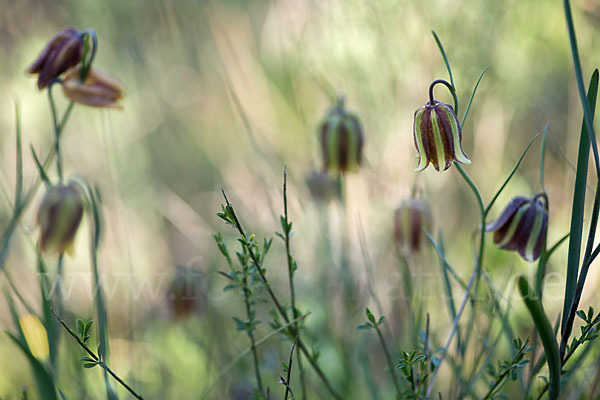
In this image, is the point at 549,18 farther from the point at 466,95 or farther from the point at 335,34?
the point at 335,34

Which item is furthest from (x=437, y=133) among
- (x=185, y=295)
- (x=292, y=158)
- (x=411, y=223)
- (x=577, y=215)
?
(x=292, y=158)

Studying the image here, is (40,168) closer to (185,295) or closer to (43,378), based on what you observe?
(43,378)

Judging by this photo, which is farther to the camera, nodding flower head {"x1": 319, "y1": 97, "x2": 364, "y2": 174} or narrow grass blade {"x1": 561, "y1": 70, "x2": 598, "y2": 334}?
nodding flower head {"x1": 319, "y1": 97, "x2": 364, "y2": 174}

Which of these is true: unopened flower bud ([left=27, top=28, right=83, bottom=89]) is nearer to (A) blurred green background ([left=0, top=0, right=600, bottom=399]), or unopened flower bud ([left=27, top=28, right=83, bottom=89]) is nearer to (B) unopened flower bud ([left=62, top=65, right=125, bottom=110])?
(B) unopened flower bud ([left=62, top=65, right=125, bottom=110])

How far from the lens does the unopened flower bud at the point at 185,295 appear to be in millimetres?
1406

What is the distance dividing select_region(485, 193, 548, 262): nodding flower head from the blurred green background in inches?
16.7

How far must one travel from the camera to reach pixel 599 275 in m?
1.48

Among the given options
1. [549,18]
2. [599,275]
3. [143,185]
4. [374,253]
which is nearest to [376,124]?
[374,253]

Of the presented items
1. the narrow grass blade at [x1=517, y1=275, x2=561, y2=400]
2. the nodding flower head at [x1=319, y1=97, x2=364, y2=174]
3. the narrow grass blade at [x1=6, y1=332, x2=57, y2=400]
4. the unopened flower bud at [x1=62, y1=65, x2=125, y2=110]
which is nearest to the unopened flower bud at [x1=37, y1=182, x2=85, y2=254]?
Result: the unopened flower bud at [x1=62, y1=65, x2=125, y2=110]

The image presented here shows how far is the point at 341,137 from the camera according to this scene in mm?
1340

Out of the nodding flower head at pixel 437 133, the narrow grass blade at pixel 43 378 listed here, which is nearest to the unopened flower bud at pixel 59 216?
the narrow grass blade at pixel 43 378

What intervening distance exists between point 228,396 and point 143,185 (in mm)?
1378

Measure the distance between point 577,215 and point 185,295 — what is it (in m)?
1.03

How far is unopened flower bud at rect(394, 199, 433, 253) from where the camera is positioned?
1.20 meters
